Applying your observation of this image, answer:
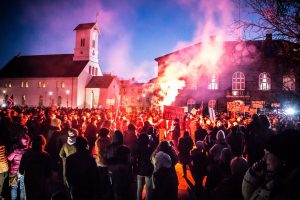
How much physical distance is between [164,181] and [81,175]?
5.22 ft

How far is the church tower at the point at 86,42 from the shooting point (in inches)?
2769

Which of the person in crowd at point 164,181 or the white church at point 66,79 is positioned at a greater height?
the white church at point 66,79

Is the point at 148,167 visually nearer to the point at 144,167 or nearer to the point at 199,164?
the point at 144,167

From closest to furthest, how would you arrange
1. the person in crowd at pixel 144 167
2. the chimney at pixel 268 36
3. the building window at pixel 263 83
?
the chimney at pixel 268 36 < the person in crowd at pixel 144 167 < the building window at pixel 263 83

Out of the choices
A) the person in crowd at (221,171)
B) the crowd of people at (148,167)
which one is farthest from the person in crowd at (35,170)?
the person in crowd at (221,171)

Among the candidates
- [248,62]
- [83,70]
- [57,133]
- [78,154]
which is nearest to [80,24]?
[83,70]

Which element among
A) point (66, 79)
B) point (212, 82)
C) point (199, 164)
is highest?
point (66, 79)

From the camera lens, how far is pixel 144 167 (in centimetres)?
718

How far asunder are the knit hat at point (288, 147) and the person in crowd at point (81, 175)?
376 centimetres

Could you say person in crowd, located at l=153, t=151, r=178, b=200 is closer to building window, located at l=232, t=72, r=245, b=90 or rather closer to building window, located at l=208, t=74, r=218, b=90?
building window, located at l=208, t=74, r=218, b=90

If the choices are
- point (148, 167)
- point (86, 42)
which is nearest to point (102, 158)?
point (148, 167)

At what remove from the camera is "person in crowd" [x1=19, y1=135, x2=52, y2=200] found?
6.07m

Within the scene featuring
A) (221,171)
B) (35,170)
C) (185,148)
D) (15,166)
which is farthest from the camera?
(185,148)

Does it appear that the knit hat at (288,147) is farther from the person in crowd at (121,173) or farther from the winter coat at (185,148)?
the winter coat at (185,148)
